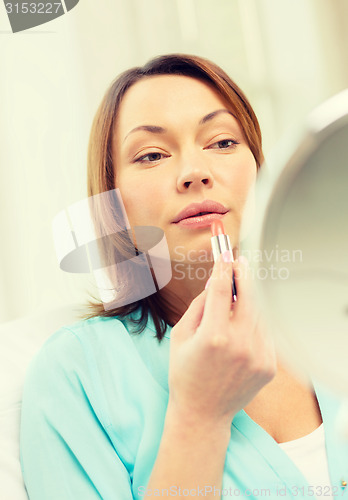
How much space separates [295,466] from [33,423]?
0.24m

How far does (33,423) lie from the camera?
0.44 metres

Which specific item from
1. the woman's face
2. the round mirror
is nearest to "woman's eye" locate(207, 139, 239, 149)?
the woman's face

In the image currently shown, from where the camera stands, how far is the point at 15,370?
0.52m

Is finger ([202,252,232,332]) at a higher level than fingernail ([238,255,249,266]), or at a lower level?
lower

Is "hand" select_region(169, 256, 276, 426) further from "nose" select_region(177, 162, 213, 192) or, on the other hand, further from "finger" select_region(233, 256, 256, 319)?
"nose" select_region(177, 162, 213, 192)

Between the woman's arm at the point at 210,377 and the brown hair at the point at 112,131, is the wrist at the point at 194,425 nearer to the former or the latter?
the woman's arm at the point at 210,377

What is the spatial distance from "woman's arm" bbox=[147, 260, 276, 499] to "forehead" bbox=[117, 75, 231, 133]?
203 millimetres

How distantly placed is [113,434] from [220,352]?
169 mm

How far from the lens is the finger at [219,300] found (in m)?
0.34

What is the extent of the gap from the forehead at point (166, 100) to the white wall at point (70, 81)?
0.33 ft

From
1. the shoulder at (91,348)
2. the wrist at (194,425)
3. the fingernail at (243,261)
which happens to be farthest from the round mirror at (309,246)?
the shoulder at (91,348)

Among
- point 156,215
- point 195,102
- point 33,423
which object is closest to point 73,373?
point 33,423

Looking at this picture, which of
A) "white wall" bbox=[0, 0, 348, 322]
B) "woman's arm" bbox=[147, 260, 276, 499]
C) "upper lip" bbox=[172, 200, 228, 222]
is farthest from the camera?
"white wall" bbox=[0, 0, 348, 322]

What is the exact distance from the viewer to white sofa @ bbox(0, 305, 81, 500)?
44 cm
